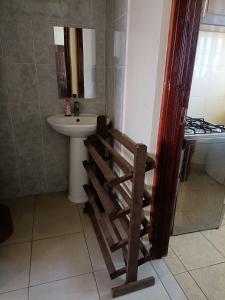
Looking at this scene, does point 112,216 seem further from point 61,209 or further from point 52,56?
point 52,56

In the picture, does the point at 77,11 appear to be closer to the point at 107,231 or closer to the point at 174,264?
the point at 107,231

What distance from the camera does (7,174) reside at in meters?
2.17

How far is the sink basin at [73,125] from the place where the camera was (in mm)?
1772

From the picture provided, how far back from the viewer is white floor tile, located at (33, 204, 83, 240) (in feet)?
5.96

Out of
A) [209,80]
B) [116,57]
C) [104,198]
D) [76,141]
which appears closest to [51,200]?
[76,141]

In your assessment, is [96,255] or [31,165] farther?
[31,165]

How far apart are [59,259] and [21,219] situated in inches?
24.3

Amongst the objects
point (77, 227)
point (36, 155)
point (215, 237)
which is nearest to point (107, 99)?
point (36, 155)

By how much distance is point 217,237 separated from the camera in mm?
1823

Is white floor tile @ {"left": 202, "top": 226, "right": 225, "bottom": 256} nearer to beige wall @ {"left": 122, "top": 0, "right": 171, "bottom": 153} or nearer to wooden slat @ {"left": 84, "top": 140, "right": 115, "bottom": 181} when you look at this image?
beige wall @ {"left": 122, "top": 0, "right": 171, "bottom": 153}

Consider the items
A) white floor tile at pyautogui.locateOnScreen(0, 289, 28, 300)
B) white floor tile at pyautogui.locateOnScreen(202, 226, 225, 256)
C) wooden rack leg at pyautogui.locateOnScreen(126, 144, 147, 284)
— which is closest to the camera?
wooden rack leg at pyautogui.locateOnScreen(126, 144, 147, 284)

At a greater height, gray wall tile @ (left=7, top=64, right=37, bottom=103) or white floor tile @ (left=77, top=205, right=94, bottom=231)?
gray wall tile @ (left=7, top=64, right=37, bottom=103)

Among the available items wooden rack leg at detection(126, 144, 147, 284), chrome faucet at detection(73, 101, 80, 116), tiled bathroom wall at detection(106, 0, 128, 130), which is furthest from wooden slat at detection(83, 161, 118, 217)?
chrome faucet at detection(73, 101, 80, 116)

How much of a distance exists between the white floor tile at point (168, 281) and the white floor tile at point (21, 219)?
3.36 feet
